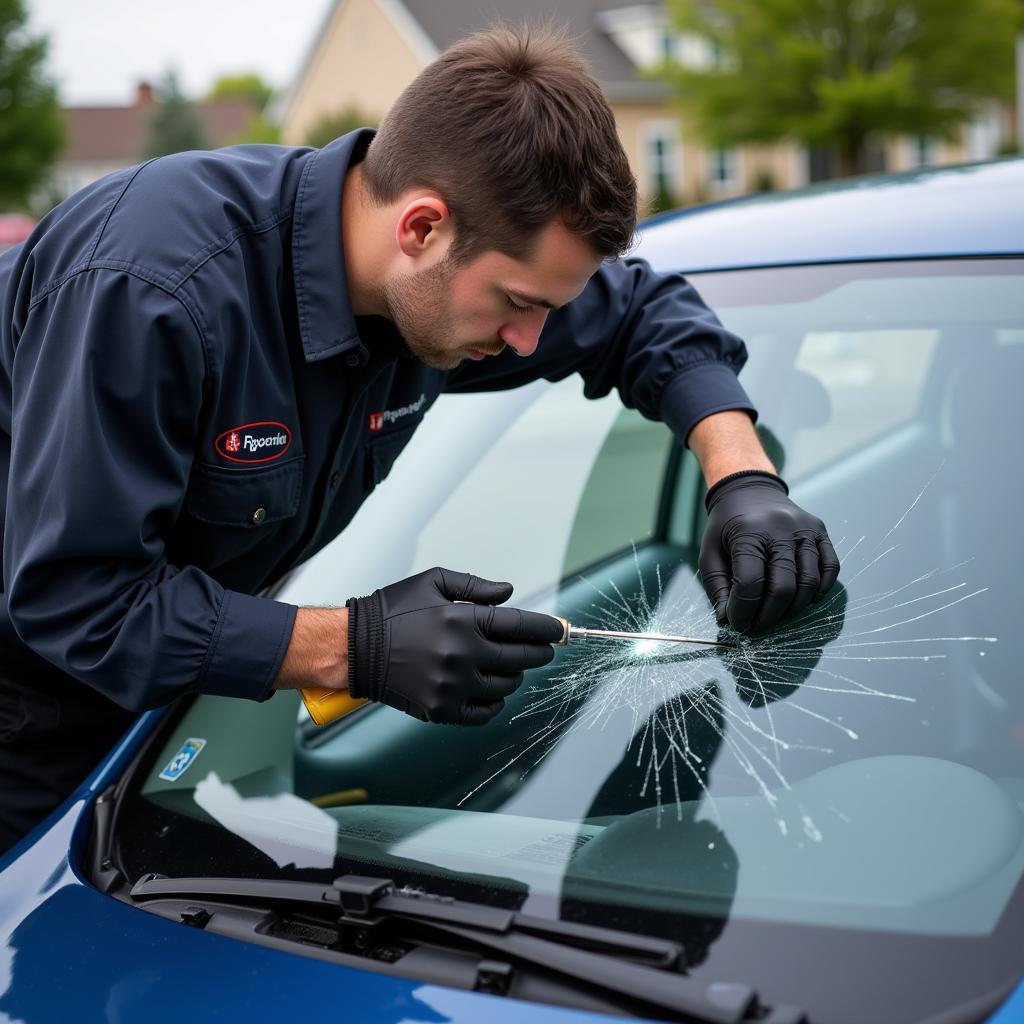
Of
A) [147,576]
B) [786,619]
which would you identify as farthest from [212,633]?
[786,619]

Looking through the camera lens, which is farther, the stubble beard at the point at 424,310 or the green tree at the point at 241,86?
the green tree at the point at 241,86

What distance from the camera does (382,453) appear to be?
6.08 feet

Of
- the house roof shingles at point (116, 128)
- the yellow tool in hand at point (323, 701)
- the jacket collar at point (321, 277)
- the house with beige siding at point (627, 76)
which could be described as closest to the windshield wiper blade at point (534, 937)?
the yellow tool in hand at point (323, 701)

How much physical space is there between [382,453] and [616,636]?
0.53m

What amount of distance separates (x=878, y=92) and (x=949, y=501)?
1921 cm

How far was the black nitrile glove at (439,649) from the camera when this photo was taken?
4.50 feet

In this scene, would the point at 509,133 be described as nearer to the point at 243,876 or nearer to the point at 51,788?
the point at 243,876

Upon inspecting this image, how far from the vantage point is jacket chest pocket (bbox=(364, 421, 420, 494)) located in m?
1.84

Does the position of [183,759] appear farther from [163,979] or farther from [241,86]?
[241,86]

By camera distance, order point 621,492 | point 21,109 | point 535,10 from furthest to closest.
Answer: point 535,10
point 21,109
point 621,492

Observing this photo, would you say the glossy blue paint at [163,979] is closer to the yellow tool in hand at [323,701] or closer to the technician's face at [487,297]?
the yellow tool in hand at [323,701]

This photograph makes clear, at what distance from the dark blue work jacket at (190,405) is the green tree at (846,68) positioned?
1911 cm


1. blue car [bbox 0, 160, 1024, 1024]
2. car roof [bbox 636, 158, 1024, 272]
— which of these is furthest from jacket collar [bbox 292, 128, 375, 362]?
car roof [bbox 636, 158, 1024, 272]

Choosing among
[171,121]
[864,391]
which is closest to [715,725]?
[864,391]
